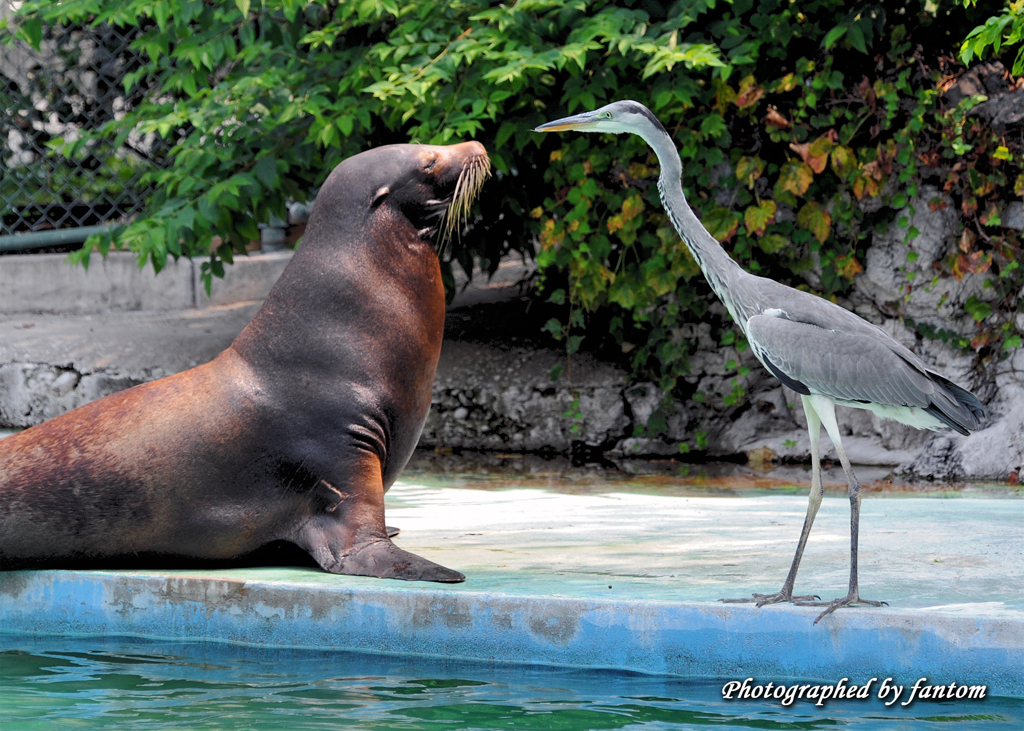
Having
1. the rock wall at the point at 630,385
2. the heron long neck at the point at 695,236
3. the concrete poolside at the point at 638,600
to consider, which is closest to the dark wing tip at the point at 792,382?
the heron long neck at the point at 695,236

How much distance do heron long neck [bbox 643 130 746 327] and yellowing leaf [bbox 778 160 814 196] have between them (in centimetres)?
331

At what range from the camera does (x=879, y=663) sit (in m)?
3.07

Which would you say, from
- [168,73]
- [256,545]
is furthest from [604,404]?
[256,545]

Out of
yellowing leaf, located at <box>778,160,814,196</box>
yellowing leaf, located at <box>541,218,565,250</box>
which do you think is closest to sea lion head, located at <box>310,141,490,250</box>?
yellowing leaf, located at <box>541,218,565,250</box>

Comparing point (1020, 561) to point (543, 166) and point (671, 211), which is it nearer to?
point (671, 211)

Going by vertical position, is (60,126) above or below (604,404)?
above

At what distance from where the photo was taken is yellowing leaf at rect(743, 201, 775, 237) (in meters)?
6.97

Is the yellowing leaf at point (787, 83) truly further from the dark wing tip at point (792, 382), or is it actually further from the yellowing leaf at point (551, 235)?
the dark wing tip at point (792, 382)

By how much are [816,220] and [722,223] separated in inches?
20.6

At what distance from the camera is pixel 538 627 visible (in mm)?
3324

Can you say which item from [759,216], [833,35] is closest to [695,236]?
[833,35]

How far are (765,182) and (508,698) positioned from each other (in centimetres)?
474

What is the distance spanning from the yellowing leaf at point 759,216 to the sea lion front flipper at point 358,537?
3.58 m

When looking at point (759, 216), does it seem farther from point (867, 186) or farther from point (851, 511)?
point (851, 511)
